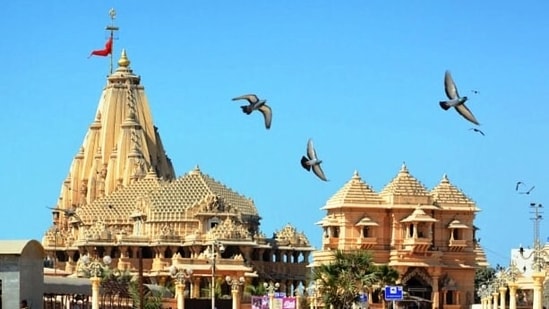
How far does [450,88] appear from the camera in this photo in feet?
151

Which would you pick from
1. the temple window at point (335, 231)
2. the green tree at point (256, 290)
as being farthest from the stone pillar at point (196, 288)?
the temple window at point (335, 231)

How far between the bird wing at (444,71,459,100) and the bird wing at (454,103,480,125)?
0.40 m

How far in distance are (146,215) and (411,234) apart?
26.3 m

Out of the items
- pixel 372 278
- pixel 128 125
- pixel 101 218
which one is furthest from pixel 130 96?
pixel 372 278

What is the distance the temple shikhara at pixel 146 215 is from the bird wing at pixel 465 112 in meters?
55.6

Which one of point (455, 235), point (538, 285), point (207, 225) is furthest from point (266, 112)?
point (207, 225)

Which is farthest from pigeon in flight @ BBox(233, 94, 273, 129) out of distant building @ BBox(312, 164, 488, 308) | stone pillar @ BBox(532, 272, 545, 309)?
distant building @ BBox(312, 164, 488, 308)

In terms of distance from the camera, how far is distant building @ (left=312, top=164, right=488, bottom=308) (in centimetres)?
9319

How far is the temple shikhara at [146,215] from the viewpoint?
110 metres

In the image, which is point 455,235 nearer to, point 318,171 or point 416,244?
point 416,244

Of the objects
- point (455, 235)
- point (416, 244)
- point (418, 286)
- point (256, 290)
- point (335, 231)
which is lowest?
point (256, 290)

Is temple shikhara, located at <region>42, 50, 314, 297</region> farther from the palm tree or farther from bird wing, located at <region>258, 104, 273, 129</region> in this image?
bird wing, located at <region>258, 104, 273, 129</region>

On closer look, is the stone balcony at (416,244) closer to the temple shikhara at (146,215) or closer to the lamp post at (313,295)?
the lamp post at (313,295)

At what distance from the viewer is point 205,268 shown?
105 meters
